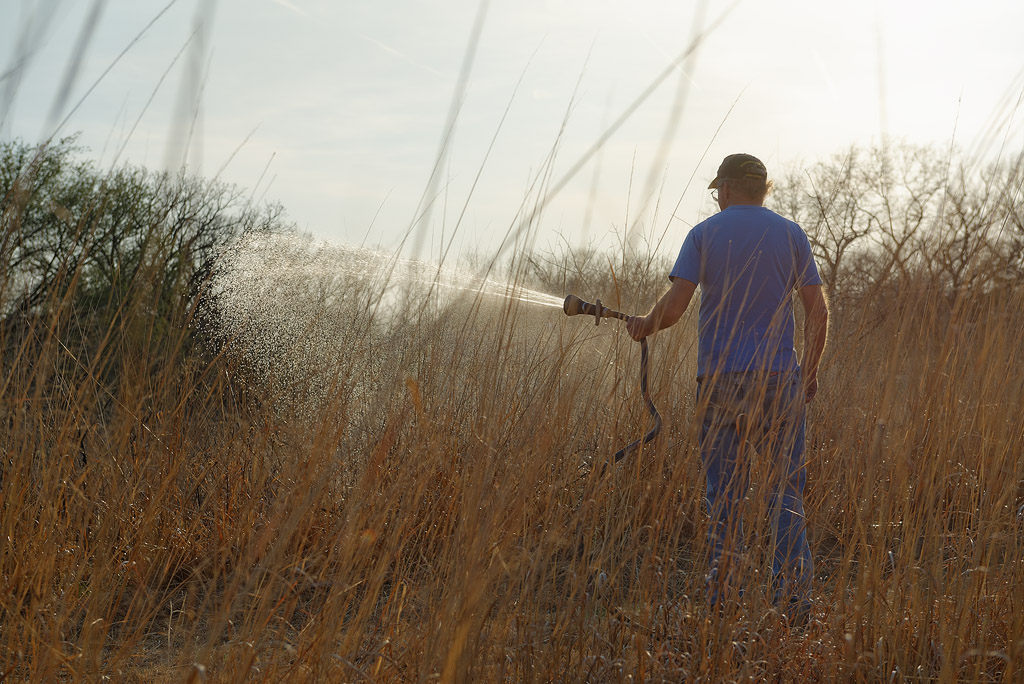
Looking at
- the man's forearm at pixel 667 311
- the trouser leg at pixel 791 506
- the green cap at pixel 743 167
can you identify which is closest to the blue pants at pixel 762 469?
the trouser leg at pixel 791 506

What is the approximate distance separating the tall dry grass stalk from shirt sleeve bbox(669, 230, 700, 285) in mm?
289

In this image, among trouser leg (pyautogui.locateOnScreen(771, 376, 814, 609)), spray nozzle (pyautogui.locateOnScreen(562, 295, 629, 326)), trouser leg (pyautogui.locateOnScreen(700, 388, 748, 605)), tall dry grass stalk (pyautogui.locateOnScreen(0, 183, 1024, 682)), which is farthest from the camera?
spray nozzle (pyautogui.locateOnScreen(562, 295, 629, 326))

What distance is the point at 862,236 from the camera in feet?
65.4

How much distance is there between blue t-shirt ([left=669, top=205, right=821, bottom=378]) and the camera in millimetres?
2498

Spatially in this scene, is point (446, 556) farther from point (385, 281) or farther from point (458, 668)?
point (385, 281)

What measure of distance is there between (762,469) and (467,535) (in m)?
0.71

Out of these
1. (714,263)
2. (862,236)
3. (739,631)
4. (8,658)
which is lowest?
(8,658)

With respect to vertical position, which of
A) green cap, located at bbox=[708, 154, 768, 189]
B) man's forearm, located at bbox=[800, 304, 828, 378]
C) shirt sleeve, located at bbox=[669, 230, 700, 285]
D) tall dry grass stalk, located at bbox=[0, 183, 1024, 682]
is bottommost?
tall dry grass stalk, located at bbox=[0, 183, 1024, 682]

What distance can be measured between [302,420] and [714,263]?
135 centimetres

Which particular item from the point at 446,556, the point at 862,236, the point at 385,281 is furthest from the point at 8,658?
the point at 862,236

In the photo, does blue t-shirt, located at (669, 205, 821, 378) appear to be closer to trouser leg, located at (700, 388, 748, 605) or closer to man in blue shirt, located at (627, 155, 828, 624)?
man in blue shirt, located at (627, 155, 828, 624)

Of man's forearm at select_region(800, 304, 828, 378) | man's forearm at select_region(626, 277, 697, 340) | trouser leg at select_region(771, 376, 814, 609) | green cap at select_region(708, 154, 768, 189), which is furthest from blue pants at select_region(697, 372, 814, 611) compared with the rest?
green cap at select_region(708, 154, 768, 189)

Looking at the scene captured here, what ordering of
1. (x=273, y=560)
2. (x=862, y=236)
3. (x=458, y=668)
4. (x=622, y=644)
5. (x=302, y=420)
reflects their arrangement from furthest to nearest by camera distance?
1. (x=862, y=236)
2. (x=302, y=420)
3. (x=622, y=644)
4. (x=458, y=668)
5. (x=273, y=560)

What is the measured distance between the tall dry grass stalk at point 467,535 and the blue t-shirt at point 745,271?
236mm
